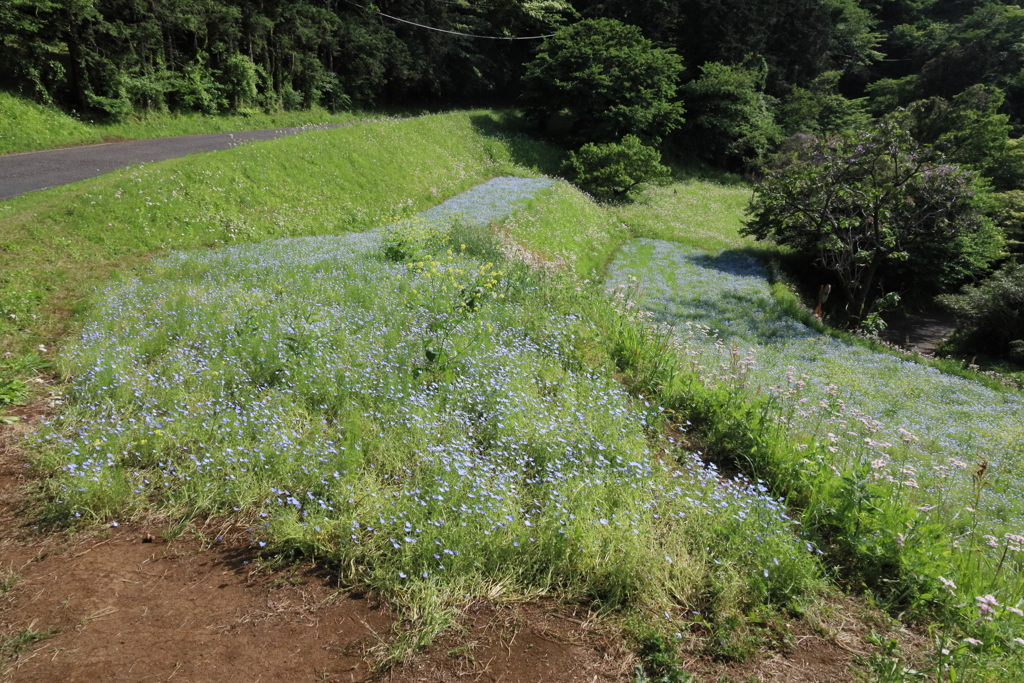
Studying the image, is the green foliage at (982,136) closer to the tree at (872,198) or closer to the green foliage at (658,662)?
the tree at (872,198)

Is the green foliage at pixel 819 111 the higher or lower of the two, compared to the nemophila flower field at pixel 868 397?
higher

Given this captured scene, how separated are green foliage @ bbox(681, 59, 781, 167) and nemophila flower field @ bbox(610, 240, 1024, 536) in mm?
26202

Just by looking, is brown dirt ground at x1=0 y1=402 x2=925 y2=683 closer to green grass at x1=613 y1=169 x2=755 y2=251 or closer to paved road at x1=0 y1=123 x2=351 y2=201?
paved road at x1=0 y1=123 x2=351 y2=201

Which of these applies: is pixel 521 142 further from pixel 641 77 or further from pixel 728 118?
pixel 728 118

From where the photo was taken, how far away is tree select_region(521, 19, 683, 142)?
3195 centimetres

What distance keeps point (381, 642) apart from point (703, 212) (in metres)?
31.0

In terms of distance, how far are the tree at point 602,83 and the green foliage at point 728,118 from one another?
267 inches

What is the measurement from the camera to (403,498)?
369 cm

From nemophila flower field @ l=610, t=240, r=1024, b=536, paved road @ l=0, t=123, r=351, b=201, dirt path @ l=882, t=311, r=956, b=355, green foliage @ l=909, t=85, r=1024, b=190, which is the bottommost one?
dirt path @ l=882, t=311, r=956, b=355

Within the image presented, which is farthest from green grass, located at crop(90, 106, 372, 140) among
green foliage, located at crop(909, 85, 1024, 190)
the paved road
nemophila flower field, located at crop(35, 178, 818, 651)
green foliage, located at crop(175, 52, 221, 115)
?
green foliage, located at crop(909, 85, 1024, 190)

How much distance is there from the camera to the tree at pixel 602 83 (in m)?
32.0

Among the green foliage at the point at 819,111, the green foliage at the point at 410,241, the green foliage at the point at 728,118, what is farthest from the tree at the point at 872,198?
the green foliage at the point at 819,111

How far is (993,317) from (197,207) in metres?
20.5

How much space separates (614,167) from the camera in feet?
92.7
